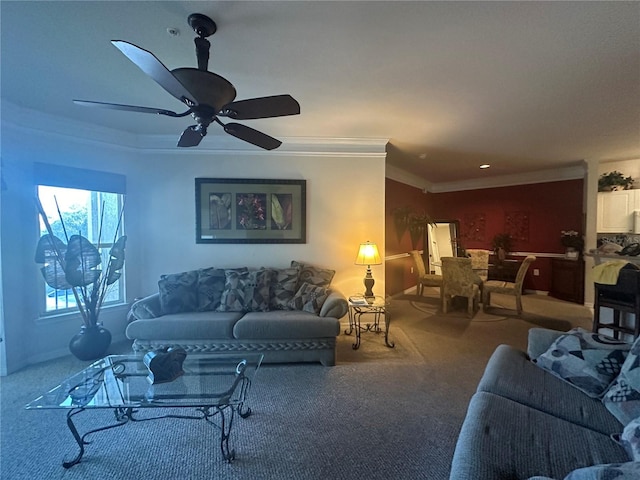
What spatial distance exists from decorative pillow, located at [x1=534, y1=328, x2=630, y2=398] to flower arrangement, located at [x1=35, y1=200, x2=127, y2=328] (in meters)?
4.12

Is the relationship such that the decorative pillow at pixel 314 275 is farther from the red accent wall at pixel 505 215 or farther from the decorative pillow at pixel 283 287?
the red accent wall at pixel 505 215

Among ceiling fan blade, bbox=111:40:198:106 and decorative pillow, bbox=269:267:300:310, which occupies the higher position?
ceiling fan blade, bbox=111:40:198:106

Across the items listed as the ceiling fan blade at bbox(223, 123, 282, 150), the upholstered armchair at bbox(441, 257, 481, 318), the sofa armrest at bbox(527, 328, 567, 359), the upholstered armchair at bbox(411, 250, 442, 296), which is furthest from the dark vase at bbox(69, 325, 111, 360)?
the upholstered armchair at bbox(411, 250, 442, 296)

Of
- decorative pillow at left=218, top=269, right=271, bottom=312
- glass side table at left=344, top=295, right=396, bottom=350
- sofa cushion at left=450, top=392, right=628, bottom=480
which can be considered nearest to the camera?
sofa cushion at left=450, top=392, right=628, bottom=480

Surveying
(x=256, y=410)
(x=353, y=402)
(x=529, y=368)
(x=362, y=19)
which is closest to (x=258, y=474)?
(x=256, y=410)

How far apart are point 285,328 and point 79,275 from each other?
7.32 feet

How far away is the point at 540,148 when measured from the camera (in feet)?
13.7

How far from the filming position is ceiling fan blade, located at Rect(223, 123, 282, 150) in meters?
1.97

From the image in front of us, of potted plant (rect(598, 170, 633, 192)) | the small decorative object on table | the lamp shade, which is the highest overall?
potted plant (rect(598, 170, 633, 192))

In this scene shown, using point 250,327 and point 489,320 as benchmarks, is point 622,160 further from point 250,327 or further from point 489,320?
point 250,327

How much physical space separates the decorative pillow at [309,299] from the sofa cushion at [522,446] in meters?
1.85

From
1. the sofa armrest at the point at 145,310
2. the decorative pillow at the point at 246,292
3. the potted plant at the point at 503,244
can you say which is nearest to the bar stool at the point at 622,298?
the potted plant at the point at 503,244

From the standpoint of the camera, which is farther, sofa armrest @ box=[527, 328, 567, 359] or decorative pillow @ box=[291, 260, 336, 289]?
decorative pillow @ box=[291, 260, 336, 289]

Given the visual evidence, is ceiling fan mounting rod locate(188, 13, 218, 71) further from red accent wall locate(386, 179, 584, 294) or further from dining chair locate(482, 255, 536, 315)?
dining chair locate(482, 255, 536, 315)
